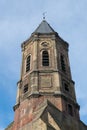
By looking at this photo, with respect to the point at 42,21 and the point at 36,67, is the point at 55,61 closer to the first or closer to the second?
the point at 36,67

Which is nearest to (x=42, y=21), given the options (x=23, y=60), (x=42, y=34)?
(x=42, y=34)

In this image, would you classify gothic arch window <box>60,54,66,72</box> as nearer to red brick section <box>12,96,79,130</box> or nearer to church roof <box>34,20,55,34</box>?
church roof <box>34,20,55,34</box>

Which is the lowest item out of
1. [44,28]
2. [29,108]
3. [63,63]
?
[29,108]

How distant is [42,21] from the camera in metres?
42.2

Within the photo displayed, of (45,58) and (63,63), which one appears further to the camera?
(63,63)

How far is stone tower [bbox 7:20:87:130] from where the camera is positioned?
2550 centimetres

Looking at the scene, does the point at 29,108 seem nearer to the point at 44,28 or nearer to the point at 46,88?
the point at 46,88

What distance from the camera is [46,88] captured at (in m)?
28.9

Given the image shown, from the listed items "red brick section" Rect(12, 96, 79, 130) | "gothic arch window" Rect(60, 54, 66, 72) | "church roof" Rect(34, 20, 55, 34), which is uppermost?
"church roof" Rect(34, 20, 55, 34)

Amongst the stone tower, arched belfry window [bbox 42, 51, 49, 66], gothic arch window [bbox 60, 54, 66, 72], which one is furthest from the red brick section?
gothic arch window [bbox 60, 54, 66, 72]

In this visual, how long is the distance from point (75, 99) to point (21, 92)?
19.4ft

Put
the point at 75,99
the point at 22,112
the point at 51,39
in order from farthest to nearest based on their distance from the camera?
the point at 51,39
the point at 75,99
the point at 22,112

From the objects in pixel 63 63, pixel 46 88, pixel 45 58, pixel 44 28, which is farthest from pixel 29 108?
pixel 44 28

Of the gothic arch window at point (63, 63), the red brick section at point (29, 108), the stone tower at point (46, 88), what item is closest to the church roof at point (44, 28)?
the stone tower at point (46, 88)
